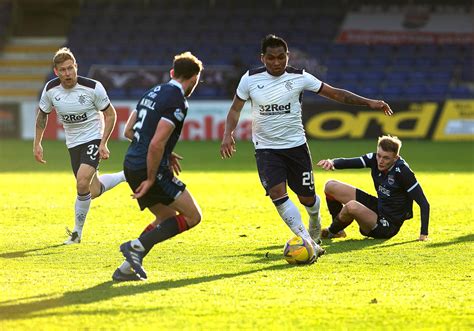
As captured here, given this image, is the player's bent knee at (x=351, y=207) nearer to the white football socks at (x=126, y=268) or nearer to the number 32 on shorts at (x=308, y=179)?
the number 32 on shorts at (x=308, y=179)

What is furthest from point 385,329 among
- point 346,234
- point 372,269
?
point 346,234

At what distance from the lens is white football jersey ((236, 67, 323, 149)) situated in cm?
984

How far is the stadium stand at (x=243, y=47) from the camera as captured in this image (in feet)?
113

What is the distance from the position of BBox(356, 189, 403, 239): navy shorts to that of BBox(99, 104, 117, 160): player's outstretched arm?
9.66 ft

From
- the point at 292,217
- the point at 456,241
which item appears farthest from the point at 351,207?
the point at 292,217

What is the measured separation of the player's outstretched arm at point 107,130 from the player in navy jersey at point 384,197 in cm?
248

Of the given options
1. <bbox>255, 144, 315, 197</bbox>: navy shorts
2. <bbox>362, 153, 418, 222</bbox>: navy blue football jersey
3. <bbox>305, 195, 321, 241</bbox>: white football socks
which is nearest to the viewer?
<bbox>255, 144, 315, 197</bbox>: navy shorts

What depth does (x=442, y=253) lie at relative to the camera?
10125 millimetres

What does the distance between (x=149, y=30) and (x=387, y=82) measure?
10489 mm

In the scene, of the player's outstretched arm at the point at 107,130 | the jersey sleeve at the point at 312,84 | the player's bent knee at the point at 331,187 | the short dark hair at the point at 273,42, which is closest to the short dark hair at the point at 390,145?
the player's bent knee at the point at 331,187

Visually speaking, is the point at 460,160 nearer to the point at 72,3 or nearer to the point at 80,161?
the point at 80,161

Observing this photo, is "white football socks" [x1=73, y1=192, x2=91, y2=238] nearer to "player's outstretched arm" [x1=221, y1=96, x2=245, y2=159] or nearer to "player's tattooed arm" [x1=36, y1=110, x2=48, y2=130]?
"player's tattooed arm" [x1=36, y1=110, x2=48, y2=130]

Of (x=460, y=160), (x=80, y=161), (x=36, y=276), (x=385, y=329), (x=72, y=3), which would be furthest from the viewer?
(x=72, y=3)

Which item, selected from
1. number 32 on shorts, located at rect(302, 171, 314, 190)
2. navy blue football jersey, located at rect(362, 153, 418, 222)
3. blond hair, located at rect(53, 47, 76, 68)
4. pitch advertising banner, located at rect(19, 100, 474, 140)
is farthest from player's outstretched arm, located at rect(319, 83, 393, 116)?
A: pitch advertising banner, located at rect(19, 100, 474, 140)
